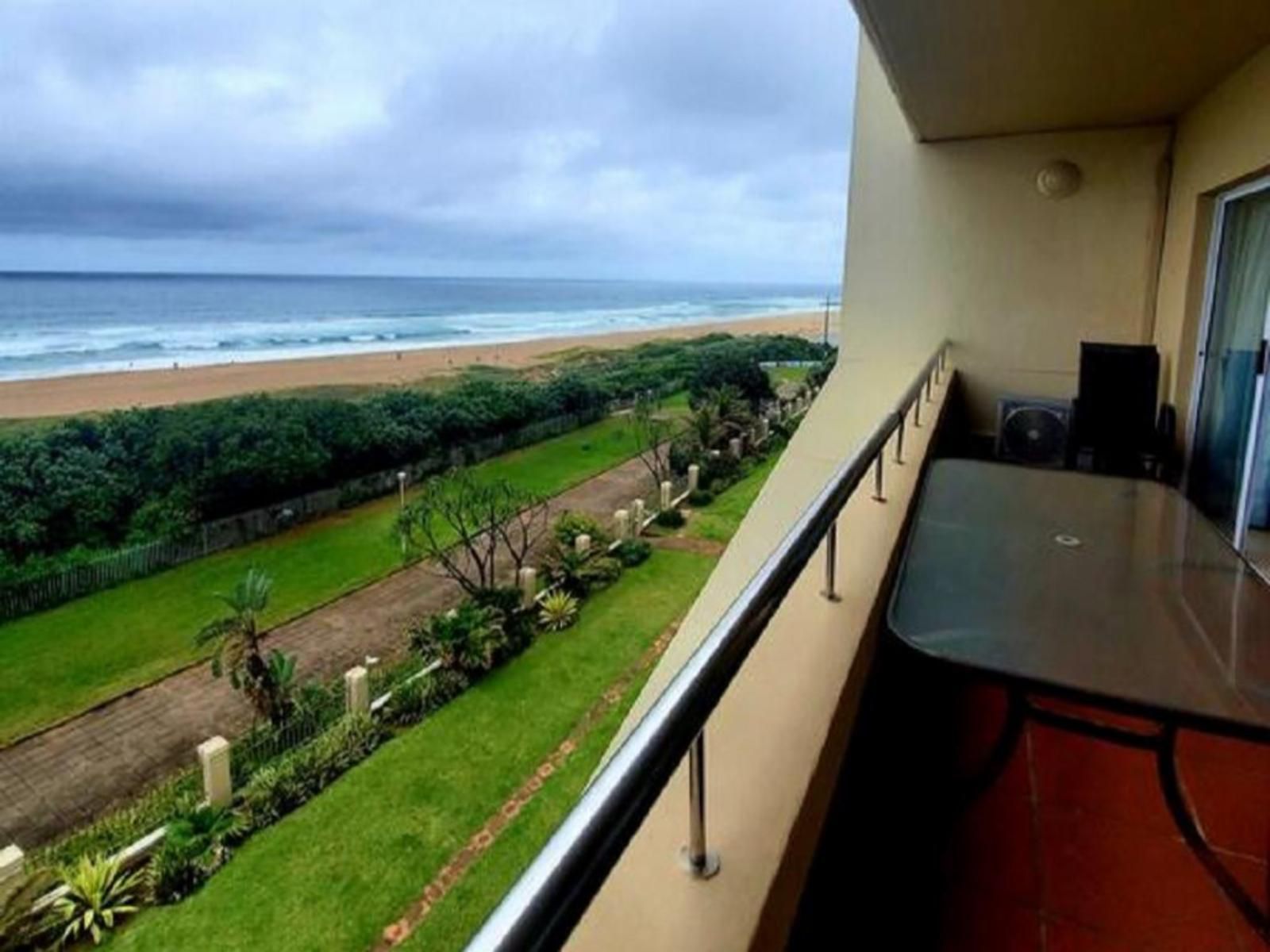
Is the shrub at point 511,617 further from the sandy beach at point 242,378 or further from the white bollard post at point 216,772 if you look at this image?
the sandy beach at point 242,378

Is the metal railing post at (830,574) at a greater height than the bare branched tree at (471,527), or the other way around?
the metal railing post at (830,574)

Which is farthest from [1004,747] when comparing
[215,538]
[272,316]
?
[272,316]

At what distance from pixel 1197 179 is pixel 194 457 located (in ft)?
52.6

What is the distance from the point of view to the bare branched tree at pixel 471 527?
13.2 m

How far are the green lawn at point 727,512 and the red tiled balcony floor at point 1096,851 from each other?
12469 mm

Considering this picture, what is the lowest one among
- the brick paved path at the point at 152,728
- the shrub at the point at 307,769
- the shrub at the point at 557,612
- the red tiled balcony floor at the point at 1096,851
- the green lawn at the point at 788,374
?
the brick paved path at the point at 152,728

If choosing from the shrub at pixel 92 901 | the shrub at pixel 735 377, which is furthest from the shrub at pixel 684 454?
the shrub at pixel 92 901

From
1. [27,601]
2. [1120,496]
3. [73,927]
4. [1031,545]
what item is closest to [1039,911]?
[1031,545]

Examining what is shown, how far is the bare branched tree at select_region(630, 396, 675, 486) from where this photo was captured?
19.1 metres

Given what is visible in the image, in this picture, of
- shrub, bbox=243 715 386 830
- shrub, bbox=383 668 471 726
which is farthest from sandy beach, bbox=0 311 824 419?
shrub, bbox=243 715 386 830

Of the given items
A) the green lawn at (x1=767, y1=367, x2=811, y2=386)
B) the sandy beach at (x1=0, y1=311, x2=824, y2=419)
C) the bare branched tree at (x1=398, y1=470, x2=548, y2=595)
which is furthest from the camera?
the green lawn at (x1=767, y1=367, x2=811, y2=386)

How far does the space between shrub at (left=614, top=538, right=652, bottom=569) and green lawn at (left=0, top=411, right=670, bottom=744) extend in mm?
4225

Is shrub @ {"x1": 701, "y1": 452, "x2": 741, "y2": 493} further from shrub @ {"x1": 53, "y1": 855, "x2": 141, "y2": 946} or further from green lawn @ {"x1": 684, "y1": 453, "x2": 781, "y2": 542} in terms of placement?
shrub @ {"x1": 53, "y1": 855, "x2": 141, "y2": 946}

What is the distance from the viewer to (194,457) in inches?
585
